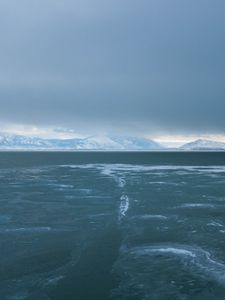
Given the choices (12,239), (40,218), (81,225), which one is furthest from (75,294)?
(40,218)

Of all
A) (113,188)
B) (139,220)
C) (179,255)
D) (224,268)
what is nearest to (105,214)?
(139,220)

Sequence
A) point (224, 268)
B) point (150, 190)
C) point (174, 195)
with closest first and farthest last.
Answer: point (224, 268), point (174, 195), point (150, 190)

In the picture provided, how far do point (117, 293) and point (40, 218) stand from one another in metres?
19.6

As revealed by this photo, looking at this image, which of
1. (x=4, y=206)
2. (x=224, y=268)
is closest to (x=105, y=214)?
(x=4, y=206)

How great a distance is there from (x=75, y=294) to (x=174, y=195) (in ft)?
116

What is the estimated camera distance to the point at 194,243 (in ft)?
93.2

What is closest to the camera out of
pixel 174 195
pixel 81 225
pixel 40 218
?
pixel 81 225

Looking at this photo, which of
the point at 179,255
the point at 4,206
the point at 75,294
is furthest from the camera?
the point at 4,206

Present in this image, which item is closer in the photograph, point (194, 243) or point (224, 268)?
point (224, 268)

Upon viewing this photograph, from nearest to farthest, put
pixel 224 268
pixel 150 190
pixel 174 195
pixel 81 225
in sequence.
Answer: pixel 224 268 → pixel 81 225 → pixel 174 195 → pixel 150 190

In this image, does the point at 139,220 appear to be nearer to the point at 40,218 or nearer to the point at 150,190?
the point at 40,218

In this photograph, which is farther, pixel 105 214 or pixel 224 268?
pixel 105 214

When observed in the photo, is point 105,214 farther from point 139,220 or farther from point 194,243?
point 194,243

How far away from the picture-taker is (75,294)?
772 inches
